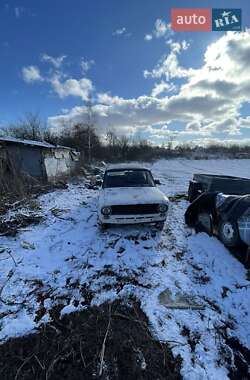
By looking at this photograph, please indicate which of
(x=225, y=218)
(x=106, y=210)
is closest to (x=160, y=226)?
(x=106, y=210)

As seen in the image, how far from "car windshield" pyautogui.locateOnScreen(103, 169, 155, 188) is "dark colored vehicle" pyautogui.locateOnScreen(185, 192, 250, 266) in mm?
1541

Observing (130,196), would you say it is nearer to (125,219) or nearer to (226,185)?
(125,219)

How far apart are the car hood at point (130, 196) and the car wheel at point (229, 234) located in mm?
1356

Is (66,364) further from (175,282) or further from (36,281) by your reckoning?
(175,282)

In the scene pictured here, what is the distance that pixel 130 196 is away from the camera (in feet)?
17.4

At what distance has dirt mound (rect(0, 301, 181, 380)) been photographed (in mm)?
2062

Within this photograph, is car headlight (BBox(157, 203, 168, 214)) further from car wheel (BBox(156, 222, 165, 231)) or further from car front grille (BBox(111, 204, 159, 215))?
car wheel (BBox(156, 222, 165, 231))

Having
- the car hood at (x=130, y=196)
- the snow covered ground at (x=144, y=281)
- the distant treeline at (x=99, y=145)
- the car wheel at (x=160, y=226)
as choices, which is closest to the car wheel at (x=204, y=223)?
the snow covered ground at (x=144, y=281)

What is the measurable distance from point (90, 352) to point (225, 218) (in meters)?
3.32

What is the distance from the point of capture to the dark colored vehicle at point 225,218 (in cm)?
392

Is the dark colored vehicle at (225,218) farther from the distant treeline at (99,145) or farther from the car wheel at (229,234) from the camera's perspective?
the distant treeline at (99,145)

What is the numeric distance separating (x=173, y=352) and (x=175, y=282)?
4.35 ft

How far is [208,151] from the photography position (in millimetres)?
56188

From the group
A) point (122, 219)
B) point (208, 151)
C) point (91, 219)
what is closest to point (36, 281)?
point (122, 219)
